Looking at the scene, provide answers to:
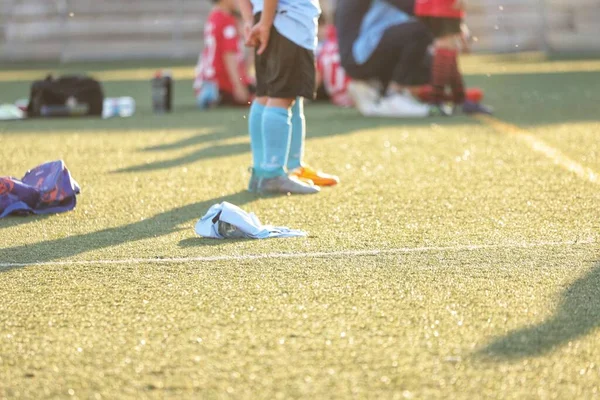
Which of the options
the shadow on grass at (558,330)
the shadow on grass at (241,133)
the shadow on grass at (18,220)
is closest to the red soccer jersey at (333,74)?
the shadow on grass at (241,133)

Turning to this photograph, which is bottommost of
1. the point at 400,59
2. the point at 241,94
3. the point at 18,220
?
the point at 241,94

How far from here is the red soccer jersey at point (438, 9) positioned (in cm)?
972

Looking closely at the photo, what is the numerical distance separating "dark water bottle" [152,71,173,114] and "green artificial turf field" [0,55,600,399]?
333 cm

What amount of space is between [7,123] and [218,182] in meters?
4.33

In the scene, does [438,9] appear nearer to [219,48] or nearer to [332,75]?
[332,75]

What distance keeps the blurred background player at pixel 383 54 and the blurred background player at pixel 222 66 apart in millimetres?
1733

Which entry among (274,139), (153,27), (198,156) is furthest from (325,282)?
(153,27)

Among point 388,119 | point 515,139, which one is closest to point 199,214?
point 515,139

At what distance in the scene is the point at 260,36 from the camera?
561 centimetres

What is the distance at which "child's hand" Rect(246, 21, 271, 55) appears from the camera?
18.2ft

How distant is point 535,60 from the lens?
18219mm

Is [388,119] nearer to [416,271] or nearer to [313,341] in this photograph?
[416,271]

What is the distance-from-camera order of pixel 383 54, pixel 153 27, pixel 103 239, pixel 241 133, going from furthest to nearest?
1. pixel 153 27
2. pixel 383 54
3. pixel 241 133
4. pixel 103 239

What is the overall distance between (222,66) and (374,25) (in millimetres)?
2234
